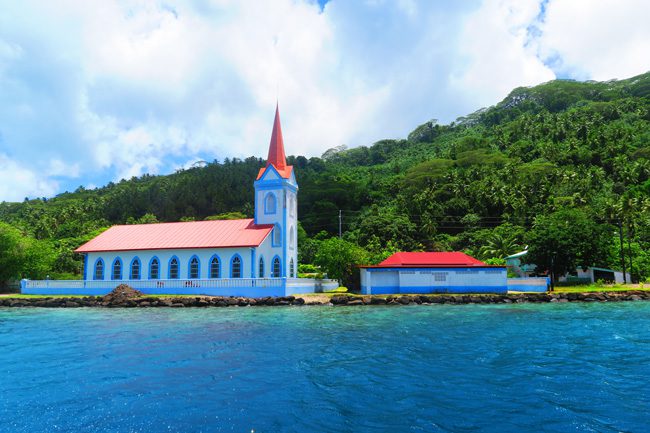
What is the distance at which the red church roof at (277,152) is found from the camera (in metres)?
37.6

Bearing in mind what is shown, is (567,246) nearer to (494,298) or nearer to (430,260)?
(494,298)

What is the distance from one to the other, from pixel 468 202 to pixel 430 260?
124 feet

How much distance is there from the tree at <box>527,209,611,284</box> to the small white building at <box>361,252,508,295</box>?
691 cm

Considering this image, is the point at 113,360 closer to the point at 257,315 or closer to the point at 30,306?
the point at 257,315

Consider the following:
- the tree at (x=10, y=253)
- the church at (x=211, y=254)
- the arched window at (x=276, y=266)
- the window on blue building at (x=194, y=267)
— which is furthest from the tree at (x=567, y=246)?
the tree at (x=10, y=253)

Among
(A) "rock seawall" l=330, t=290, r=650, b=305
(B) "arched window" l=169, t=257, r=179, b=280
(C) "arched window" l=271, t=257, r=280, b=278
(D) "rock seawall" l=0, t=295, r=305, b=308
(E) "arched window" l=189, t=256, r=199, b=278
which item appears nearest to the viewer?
(D) "rock seawall" l=0, t=295, r=305, b=308

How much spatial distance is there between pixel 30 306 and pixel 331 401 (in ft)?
94.0

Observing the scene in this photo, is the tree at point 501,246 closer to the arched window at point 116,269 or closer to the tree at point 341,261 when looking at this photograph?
the tree at point 341,261

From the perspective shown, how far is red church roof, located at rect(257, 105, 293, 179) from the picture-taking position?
3762 centimetres

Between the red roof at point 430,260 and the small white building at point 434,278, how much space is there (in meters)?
0.07

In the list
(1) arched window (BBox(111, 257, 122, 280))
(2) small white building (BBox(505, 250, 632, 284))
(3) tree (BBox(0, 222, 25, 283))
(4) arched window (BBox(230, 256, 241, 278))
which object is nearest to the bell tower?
(4) arched window (BBox(230, 256, 241, 278))

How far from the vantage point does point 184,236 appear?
36.0 meters

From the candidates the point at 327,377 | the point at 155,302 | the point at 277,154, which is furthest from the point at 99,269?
the point at 327,377

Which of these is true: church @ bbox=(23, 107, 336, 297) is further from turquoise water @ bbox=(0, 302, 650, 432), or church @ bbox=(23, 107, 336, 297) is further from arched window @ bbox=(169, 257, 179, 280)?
turquoise water @ bbox=(0, 302, 650, 432)
